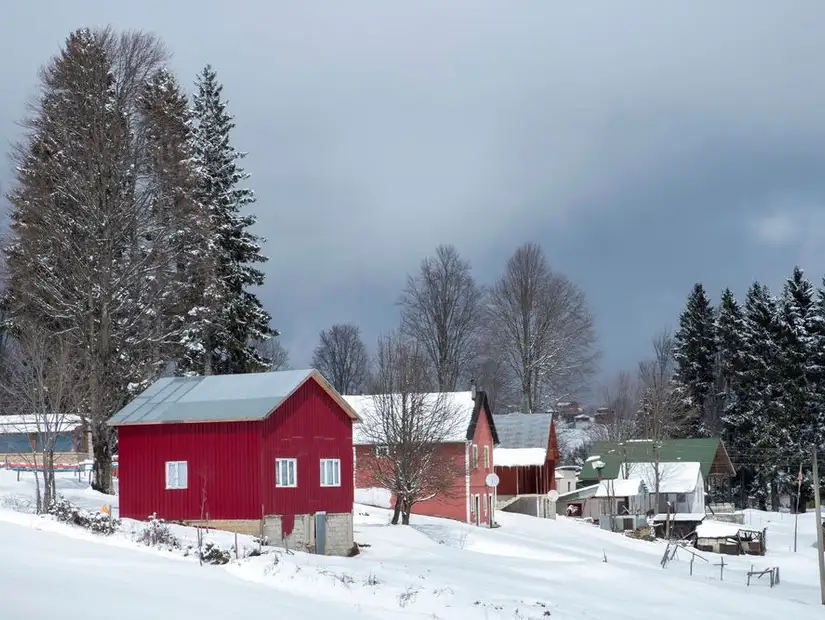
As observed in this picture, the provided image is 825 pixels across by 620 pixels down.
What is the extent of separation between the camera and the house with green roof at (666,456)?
245 feet

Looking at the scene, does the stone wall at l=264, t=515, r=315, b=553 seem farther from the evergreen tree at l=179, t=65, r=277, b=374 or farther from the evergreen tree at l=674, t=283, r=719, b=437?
the evergreen tree at l=674, t=283, r=719, b=437

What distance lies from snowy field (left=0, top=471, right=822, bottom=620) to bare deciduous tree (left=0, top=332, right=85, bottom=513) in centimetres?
208

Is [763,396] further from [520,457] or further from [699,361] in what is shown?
[520,457]

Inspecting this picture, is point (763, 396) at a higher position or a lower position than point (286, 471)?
higher

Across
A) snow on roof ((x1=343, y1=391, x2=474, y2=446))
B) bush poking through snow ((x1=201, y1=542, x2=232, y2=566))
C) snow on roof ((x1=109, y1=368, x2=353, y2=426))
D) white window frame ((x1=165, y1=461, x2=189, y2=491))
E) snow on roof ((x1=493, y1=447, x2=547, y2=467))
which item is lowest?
snow on roof ((x1=493, y1=447, x2=547, y2=467))

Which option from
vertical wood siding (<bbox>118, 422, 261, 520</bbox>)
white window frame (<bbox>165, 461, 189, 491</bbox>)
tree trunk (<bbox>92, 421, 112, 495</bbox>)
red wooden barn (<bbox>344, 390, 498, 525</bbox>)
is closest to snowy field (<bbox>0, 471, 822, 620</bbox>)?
tree trunk (<bbox>92, 421, 112, 495</bbox>)

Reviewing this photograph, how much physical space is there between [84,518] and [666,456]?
5472cm

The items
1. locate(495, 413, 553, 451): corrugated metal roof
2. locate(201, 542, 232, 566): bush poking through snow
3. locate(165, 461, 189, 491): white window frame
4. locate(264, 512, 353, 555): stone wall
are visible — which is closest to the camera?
locate(201, 542, 232, 566): bush poking through snow

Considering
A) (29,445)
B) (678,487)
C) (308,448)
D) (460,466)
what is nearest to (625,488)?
(678,487)

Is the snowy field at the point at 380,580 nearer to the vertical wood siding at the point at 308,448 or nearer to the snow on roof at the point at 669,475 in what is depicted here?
the vertical wood siding at the point at 308,448

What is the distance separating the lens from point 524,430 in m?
65.7

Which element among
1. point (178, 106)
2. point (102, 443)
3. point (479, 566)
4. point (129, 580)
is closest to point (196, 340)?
point (102, 443)

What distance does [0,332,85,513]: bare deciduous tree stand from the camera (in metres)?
34.9

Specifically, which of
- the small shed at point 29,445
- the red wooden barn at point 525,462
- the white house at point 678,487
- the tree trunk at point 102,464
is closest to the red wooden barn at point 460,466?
the red wooden barn at point 525,462
